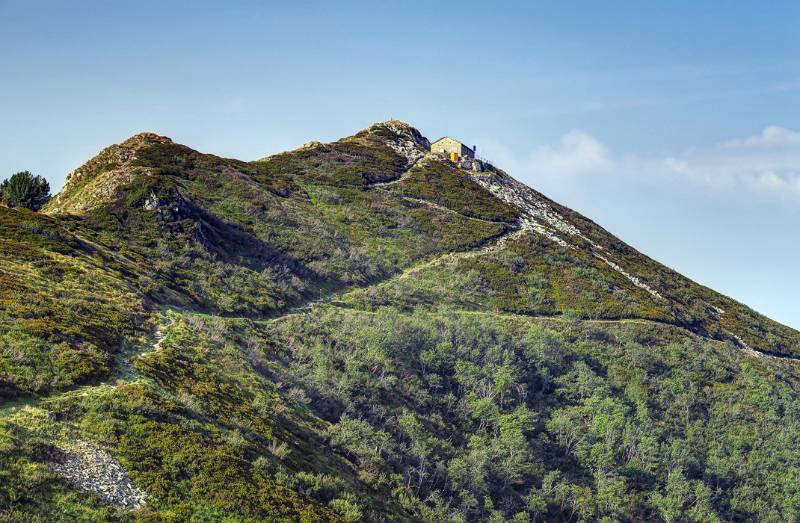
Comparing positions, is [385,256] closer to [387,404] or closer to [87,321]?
[387,404]

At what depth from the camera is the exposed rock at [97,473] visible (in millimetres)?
18562

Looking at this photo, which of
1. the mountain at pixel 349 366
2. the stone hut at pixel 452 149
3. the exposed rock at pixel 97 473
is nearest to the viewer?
the exposed rock at pixel 97 473

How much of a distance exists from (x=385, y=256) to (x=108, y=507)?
4945 cm

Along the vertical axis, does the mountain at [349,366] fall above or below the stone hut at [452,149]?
below

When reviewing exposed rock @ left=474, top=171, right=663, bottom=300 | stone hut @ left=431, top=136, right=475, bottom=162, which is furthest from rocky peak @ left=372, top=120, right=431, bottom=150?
exposed rock @ left=474, top=171, right=663, bottom=300

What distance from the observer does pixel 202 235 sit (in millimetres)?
50906

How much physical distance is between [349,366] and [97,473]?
1951cm

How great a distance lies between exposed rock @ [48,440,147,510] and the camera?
60.9ft

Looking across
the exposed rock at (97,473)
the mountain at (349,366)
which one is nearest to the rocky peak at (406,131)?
the mountain at (349,366)

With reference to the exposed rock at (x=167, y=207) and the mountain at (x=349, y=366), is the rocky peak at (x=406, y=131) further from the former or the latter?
the exposed rock at (x=167, y=207)

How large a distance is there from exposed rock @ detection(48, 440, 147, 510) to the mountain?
0.09 meters

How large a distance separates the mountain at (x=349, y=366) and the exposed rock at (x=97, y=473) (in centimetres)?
9

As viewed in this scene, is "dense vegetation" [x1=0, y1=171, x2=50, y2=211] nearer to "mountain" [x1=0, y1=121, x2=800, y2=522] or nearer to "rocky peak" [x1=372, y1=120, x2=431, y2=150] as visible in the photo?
"mountain" [x1=0, y1=121, x2=800, y2=522]

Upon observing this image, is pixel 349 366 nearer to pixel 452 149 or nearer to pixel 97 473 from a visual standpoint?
pixel 97 473
